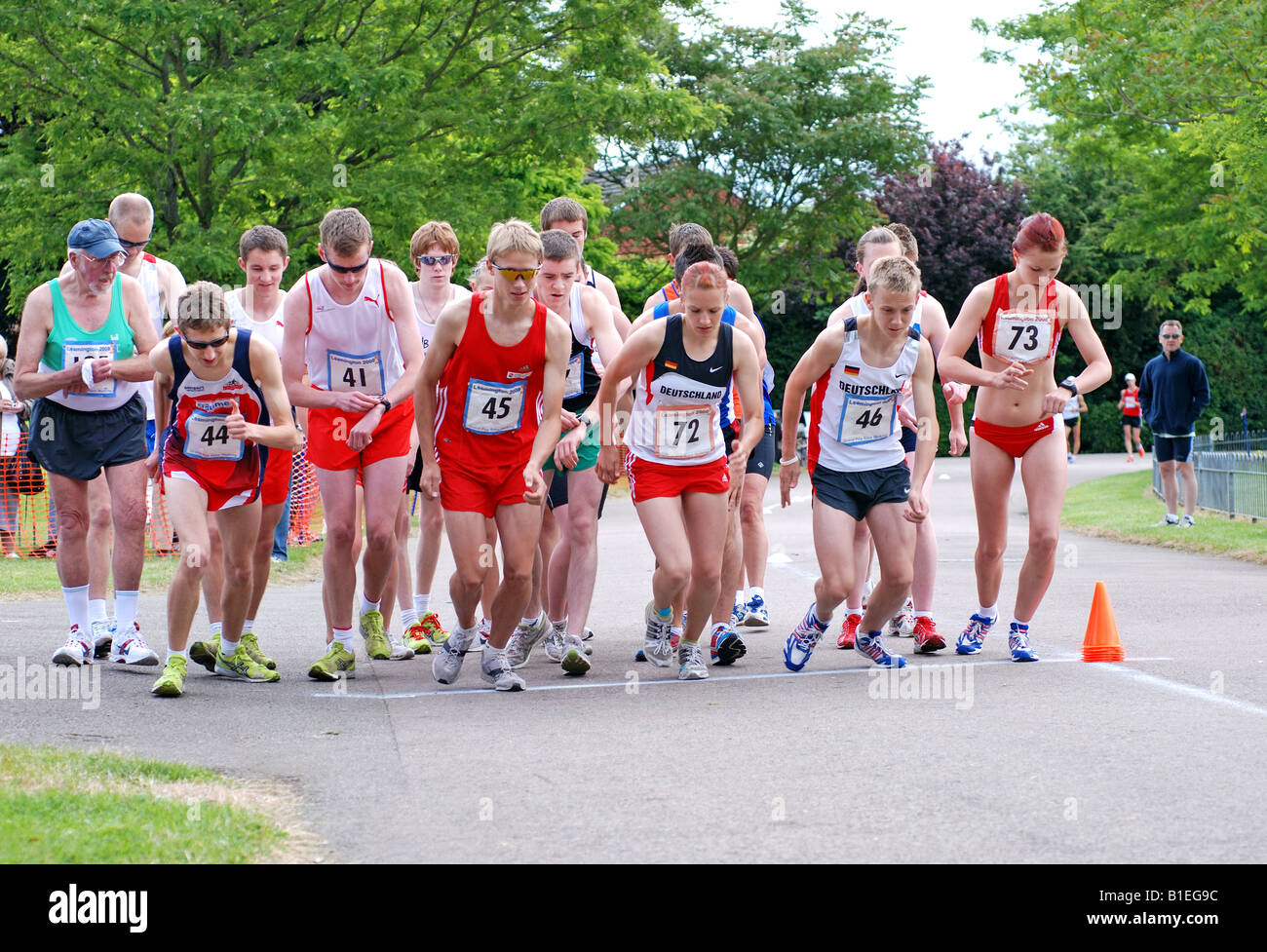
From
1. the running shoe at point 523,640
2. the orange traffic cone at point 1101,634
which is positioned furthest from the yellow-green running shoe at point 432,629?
the orange traffic cone at point 1101,634

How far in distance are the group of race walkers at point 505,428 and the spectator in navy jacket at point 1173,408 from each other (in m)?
10.4

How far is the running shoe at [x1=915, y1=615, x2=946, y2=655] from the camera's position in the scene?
346 inches

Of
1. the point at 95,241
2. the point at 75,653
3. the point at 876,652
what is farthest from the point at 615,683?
the point at 95,241

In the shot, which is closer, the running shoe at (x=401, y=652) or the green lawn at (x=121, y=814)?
the green lawn at (x=121, y=814)

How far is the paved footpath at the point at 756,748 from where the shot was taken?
485cm

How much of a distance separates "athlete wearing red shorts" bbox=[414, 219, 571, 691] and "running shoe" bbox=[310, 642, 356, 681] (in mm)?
814

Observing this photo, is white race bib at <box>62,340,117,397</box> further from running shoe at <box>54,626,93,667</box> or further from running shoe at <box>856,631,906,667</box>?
running shoe at <box>856,631,906,667</box>

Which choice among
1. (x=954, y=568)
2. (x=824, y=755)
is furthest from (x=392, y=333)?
(x=954, y=568)

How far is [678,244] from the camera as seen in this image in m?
8.50

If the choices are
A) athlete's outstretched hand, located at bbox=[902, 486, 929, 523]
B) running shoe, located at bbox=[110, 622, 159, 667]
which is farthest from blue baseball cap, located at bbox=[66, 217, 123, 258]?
athlete's outstretched hand, located at bbox=[902, 486, 929, 523]

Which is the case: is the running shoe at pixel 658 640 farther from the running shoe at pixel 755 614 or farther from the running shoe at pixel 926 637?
the running shoe at pixel 755 614

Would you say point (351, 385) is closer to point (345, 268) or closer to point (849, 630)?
point (345, 268)

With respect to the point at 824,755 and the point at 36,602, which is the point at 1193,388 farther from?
the point at 824,755

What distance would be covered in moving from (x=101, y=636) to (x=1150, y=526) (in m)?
12.5
